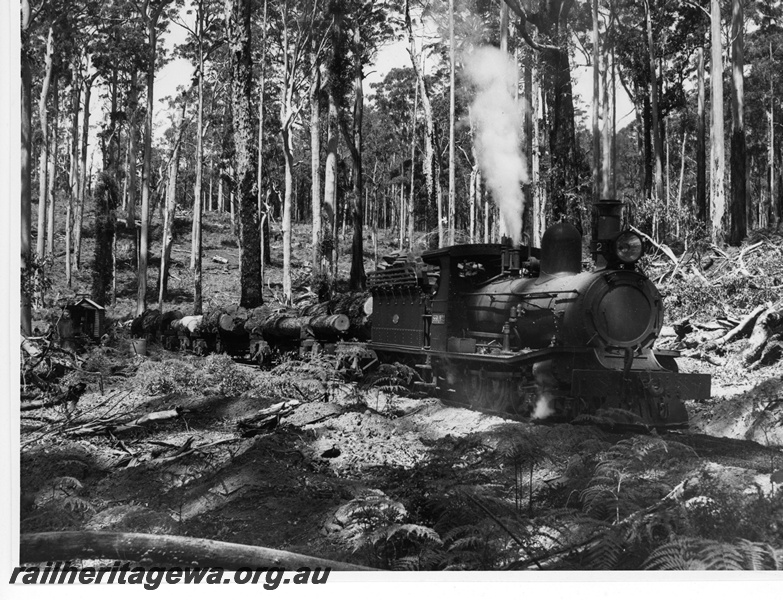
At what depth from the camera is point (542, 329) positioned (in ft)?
25.0

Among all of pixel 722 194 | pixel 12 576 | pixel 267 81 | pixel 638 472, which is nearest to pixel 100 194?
pixel 267 81

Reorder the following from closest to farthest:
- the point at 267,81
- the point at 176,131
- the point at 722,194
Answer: the point at 722,194 < the point at 267,81 < the point at 176,131

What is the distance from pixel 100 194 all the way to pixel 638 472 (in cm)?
2236

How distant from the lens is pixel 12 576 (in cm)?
448

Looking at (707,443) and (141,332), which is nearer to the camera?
(707,443)

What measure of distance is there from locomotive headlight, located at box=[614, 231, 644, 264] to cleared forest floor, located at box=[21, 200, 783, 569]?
5.76 feet

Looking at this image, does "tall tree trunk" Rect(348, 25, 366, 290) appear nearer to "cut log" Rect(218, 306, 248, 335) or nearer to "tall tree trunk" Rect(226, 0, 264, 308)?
"tall tree trunk" Rect(226, 0, 264, 308)

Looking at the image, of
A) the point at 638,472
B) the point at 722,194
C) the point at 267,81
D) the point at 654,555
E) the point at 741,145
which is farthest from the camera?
the point at 267,81

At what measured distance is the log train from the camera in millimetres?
6898

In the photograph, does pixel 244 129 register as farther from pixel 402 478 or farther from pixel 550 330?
pixel 402 478

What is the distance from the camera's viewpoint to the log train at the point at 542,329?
6898 mm

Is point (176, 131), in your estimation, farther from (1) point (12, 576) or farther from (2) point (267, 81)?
(1) point (12, 576)

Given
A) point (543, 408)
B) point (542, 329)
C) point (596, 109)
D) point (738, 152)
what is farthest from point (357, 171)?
point (543, 408)

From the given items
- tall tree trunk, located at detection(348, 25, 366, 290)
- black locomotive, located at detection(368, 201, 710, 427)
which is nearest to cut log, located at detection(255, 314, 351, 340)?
black locomotive, located at detection(368, 201, 710, 427)
